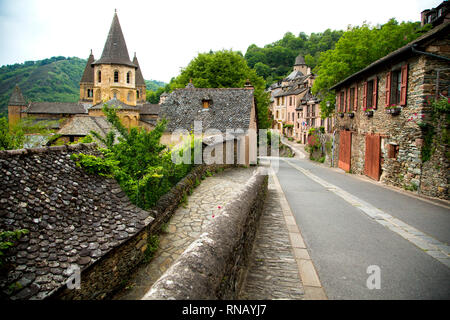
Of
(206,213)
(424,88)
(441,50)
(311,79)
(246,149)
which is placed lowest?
(206,213)

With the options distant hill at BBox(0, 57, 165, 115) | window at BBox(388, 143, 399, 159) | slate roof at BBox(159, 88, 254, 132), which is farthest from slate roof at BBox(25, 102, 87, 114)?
window at BBox(388, 143, 399, 159)

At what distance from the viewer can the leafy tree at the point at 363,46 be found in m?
23.1

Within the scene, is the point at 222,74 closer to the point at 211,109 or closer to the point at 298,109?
the point at 211,109

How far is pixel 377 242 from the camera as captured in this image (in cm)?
637

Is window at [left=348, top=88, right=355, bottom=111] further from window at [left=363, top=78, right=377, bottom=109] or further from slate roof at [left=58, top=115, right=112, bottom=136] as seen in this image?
slate roof at [left=58, top=115, right=112, bottom=136]

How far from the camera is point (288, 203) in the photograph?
34.1 ft

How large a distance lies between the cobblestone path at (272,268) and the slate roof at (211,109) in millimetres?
17047

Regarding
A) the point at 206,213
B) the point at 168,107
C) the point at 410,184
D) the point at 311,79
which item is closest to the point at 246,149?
the point at 168,107

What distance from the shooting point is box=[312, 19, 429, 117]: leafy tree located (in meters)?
23.1

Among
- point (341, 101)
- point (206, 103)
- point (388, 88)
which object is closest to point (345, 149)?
point (341, 101)

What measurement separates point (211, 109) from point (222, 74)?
487 inches

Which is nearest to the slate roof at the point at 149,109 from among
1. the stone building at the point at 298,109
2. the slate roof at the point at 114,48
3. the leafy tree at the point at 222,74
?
the slate roof at the point at 114,48
